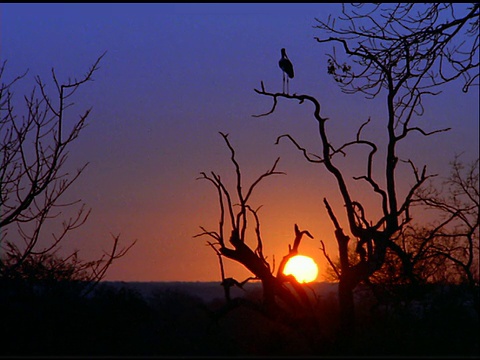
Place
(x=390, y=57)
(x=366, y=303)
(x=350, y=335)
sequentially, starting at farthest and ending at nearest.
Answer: (x=366, y=303)
(x=390, y=57)
(x=350, y=335)

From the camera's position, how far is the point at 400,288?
9.40 meters

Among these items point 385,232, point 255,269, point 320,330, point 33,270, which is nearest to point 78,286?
point 33,270

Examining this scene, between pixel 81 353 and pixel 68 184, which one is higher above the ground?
pixel 68 184

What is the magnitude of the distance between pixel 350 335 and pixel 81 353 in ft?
8.47

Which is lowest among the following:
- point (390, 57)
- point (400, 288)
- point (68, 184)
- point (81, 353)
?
point (81, 353)

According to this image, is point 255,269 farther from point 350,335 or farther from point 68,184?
point 68,184

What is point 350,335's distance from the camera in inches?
286

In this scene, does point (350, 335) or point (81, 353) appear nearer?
point (81, 353)

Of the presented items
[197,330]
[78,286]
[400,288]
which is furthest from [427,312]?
[78,286]

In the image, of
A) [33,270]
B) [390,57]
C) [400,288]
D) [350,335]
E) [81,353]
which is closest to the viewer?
[81,353]

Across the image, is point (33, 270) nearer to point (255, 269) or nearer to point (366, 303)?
point (255, 269)

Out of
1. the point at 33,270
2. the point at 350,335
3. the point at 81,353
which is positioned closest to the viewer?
the point at 81,353

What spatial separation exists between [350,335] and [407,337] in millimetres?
742

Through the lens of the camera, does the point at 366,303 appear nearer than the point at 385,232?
No
